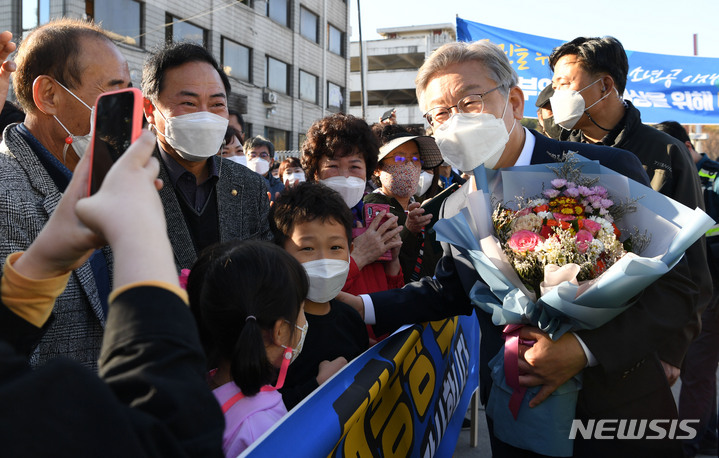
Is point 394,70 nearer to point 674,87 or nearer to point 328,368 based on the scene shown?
point 674,87

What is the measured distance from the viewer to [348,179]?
3.53 m

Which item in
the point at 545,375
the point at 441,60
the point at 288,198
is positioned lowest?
the point at 545,375

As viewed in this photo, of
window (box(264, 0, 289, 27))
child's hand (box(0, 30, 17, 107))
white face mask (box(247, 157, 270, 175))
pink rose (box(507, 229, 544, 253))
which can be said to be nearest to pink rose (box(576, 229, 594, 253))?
pink rose (box(507, 229, 544, 253))

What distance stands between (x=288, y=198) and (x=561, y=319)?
143 cm

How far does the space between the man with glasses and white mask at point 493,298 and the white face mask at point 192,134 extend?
3.38 ft

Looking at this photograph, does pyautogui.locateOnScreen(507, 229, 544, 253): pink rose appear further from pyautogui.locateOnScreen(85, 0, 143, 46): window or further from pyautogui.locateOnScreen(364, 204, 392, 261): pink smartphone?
pyautogui.locateOnScreen(85, 0, 143, 46): window

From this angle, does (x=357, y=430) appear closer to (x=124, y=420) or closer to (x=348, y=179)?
(x=124, y=420)

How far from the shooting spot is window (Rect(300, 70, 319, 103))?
24.2 meters

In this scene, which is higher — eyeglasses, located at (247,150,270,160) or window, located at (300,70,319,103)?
window, located at (300,70,319,103)

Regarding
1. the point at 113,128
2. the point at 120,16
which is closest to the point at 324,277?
the point at 113,128

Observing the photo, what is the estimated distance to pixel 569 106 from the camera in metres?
3.85

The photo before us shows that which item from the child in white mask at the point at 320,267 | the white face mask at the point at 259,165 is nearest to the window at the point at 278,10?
the white face mask at the point at 259,165

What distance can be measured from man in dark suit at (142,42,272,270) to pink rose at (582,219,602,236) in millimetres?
1600

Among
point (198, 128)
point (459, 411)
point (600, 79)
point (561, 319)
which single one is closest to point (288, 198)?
point (198, 128)
